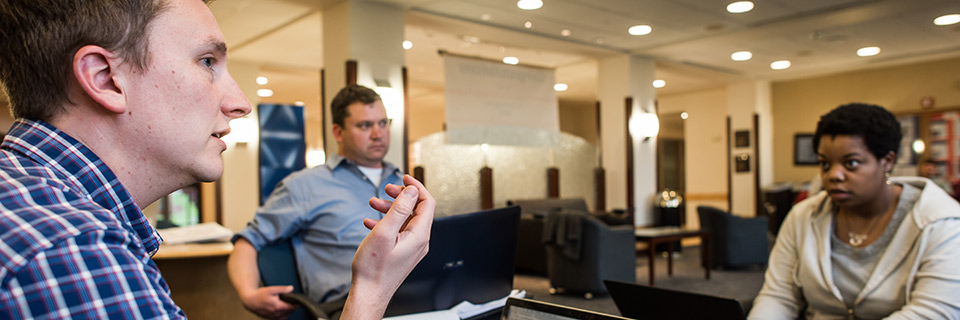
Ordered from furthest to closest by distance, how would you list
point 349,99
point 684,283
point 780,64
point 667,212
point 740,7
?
point 780,64 → point 667,212 → point 684,283 → point 740,7 → point 349,99

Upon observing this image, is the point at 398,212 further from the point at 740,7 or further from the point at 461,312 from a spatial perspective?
the point at 740,7

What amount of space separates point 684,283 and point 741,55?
3670 millimetres

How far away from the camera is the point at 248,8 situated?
5.39m

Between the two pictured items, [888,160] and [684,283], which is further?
[684,283]

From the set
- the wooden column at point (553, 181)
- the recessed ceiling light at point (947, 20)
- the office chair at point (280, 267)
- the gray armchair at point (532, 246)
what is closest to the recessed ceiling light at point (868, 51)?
the recessed ceiling light at point (947, 20)

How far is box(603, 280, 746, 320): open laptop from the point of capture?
3.76ft

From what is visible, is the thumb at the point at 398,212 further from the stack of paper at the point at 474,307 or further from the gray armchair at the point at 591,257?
the gray armchair at the point at 591,257

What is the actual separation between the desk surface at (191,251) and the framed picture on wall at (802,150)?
9.50 m

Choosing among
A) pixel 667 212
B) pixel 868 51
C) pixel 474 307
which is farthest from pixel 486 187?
pixel 474 307

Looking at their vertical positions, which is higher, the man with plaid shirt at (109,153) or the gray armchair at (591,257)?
the man with plaid shirt at (109,153)

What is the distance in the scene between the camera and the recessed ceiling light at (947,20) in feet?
19.7

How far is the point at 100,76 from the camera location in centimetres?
61

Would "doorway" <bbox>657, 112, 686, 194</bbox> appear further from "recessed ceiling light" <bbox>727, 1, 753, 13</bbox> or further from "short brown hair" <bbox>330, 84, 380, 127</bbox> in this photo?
"short brown hair" <bbox>330, 84, 380, 127</bbox>

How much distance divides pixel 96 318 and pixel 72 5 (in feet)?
1.07
